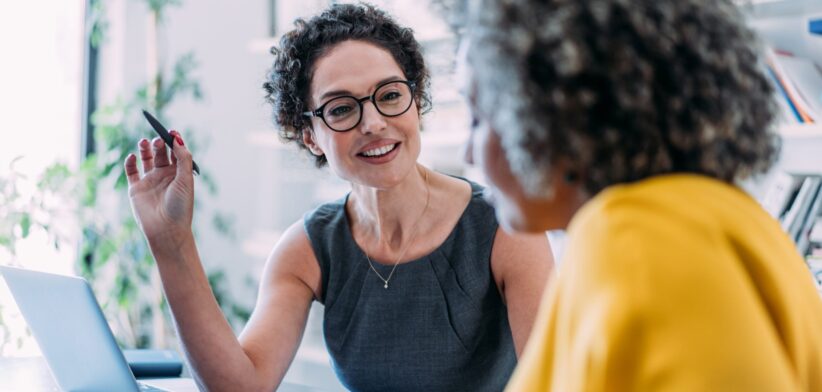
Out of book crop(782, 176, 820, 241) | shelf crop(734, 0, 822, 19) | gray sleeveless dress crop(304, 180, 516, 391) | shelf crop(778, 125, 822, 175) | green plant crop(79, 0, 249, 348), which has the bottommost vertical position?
green plant crop(79, 0, 249, 348)

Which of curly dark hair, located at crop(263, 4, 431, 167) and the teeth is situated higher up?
curly dark hair, located at crop(263, 4, 431, 167)

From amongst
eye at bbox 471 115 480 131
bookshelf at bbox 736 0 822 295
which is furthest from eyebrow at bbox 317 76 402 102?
bookshelf at bbox 736 0 822 295

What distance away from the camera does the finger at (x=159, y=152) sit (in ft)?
4.72

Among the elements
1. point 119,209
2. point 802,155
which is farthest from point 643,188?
point 119,209

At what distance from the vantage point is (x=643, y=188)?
0.67 metres

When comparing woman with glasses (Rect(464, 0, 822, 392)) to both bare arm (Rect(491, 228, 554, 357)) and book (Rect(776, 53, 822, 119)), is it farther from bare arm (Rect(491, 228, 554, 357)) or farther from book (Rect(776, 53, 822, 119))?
book (Rect(776, 53, 822, 119))

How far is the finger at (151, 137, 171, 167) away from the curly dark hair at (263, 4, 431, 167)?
382 mm

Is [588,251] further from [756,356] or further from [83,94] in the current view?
[83,94]

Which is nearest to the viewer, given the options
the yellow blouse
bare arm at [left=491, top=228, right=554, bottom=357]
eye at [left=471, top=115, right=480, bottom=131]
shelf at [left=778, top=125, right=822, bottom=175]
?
the yellow blouse

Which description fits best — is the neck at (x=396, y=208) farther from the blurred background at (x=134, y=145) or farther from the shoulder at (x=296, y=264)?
the blurred background at (x=134, y=145)

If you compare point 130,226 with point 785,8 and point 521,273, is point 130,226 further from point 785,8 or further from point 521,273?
point 785,8

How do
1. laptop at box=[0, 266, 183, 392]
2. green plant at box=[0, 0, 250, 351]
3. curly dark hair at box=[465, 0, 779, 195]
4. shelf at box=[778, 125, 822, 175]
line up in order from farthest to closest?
green plant at box=[0, 0, 250, 351] < shelf at box=[778, 125, 822, 175] < laptop at box=[0, 266, 183, 392] < curly dark hair at box=[465, 0, 779, 195]

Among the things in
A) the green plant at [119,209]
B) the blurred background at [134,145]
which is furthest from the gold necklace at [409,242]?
the green plant at [119,209]

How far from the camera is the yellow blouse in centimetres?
58
